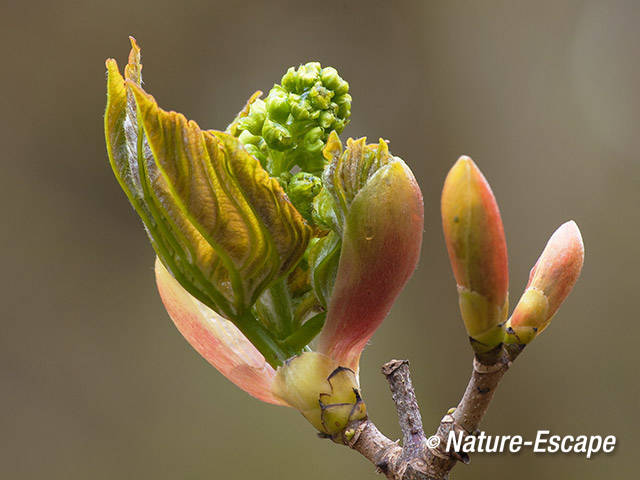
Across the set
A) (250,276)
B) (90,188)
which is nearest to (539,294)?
(250,276)

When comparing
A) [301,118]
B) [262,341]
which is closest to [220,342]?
[262,341]

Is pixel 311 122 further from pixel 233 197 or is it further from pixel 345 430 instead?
pixel 345 430

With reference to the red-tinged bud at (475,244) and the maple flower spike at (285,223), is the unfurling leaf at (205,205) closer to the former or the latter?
the maple flower spike at (285,223)

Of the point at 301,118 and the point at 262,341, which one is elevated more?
the point at 301,118

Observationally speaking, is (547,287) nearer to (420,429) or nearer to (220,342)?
(420,429)

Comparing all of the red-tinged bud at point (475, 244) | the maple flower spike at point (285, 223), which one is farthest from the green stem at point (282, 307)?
the red-tinged bud at point (475, 244)
